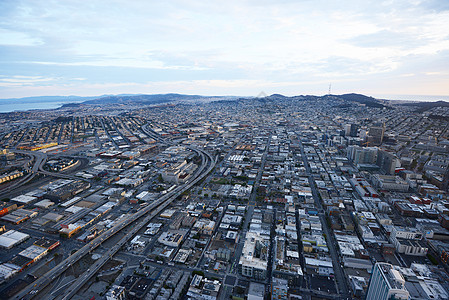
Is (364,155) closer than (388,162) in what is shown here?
No

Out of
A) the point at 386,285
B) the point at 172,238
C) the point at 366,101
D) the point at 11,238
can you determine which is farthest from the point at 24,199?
the point at 366,101

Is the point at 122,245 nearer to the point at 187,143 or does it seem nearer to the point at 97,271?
the point at 97,271

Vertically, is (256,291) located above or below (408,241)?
Result: below

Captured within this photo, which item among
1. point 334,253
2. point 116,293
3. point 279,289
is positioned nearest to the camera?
point 116,293

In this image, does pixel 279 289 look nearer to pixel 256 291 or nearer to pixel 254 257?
pixel 256 291

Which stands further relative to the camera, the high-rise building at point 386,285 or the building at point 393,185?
the building at point 393,185

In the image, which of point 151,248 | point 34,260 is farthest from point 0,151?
point 151,248

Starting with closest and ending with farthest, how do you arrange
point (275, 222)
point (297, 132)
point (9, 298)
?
point (9, 298)
point (275, 222)
point (297, 132)

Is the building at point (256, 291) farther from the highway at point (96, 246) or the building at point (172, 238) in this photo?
the highway at point (96, 246)

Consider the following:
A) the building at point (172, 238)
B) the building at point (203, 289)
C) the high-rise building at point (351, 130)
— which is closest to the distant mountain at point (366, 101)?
the high-rise building at point (351, 130)
